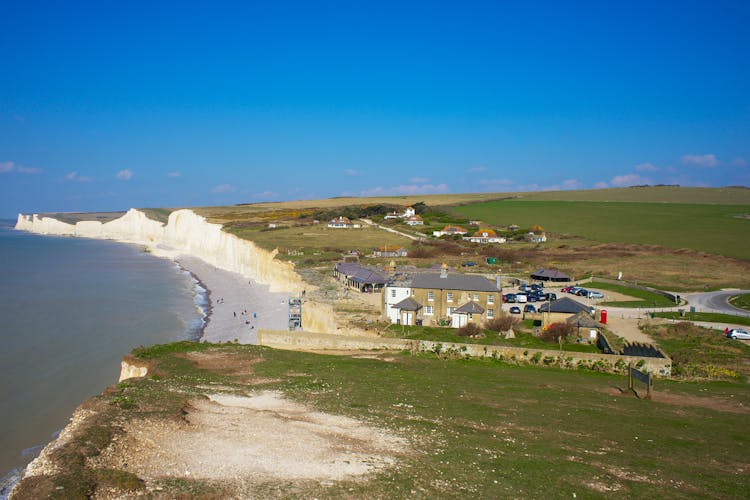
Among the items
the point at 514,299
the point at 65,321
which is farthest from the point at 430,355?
the point at 65,321

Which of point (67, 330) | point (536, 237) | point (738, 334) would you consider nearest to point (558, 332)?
point (738, 334)

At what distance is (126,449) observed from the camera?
41.5 feet

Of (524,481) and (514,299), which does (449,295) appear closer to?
(514,299)

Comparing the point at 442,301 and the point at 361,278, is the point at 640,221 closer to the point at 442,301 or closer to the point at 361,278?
the point at 361,278

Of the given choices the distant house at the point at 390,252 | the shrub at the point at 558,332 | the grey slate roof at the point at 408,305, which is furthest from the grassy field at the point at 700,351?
the distant house at the point at 390,252

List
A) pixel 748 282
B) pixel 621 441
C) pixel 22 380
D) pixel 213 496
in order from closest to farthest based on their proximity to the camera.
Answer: pixel 213 496
pixel 621 441
pixel 22 380
pixel 748 282

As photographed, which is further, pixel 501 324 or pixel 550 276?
pixel 550 276

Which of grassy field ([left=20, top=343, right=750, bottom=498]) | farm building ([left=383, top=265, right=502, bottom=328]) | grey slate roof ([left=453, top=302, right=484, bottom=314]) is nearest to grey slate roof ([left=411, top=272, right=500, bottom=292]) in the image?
farm building ([left=383, top=265, right=502, bottom=328])

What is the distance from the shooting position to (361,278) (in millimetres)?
51281

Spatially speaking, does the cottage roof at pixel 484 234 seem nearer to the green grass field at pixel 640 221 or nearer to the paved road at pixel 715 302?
the green grass field at pixel 640 221

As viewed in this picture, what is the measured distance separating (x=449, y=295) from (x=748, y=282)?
1550 inches

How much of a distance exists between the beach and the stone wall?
9374mm

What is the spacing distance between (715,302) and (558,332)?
72.2 ft

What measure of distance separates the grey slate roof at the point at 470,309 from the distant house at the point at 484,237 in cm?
6198
